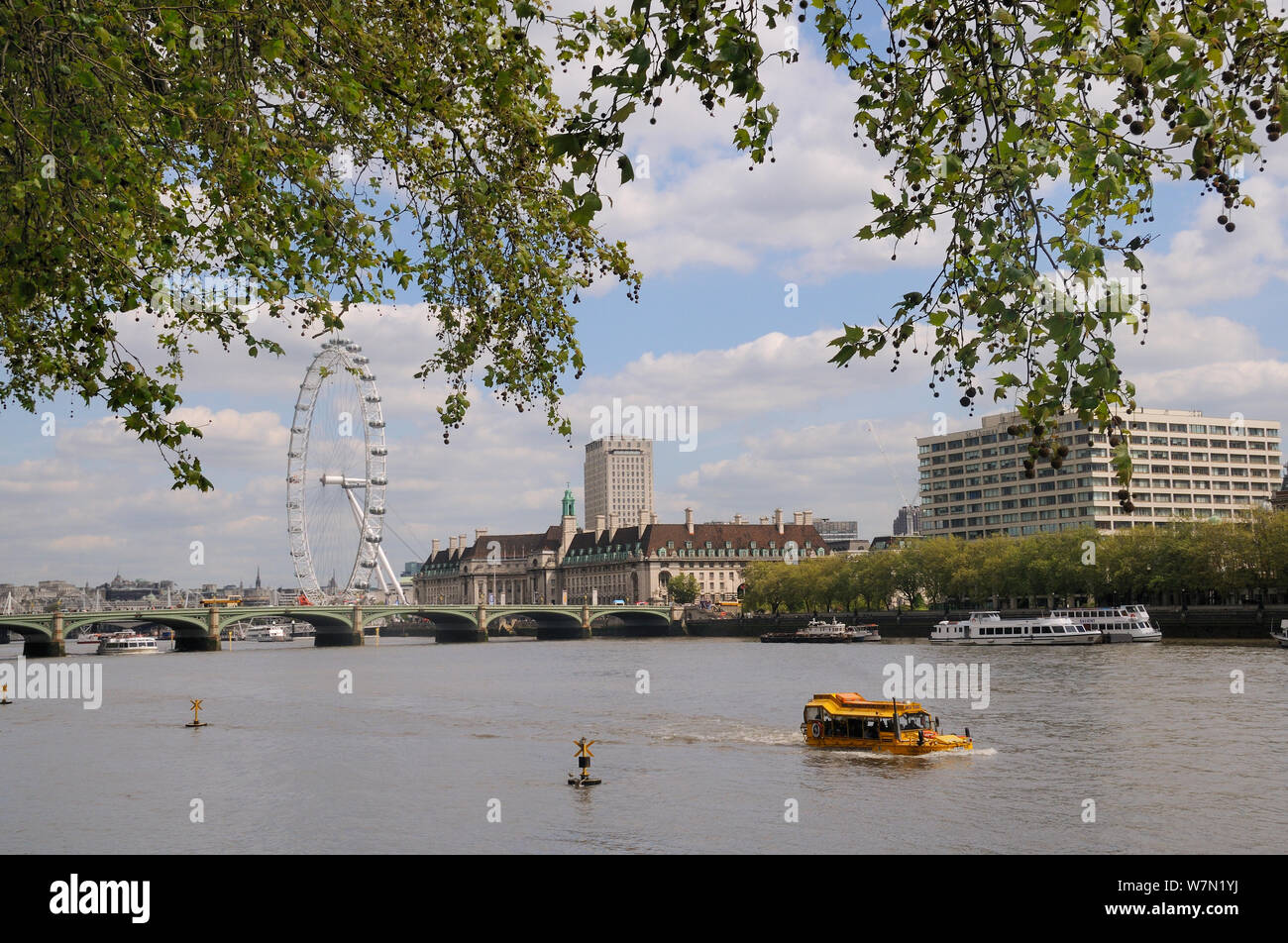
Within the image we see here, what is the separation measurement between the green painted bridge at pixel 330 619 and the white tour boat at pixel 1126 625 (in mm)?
72798

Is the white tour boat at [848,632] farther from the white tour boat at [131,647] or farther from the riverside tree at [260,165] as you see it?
the riverside tree at [260,165]

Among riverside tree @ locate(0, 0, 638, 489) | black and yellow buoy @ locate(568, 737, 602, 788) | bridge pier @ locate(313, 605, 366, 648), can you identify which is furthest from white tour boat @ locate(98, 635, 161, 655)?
riverside tree @ locate(0, 0, 638, 489)

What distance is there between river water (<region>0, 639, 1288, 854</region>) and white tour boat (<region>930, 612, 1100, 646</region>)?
28.8m

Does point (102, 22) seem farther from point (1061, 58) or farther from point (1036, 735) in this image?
point (1036, 735)

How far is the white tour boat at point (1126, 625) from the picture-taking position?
95.7 meters

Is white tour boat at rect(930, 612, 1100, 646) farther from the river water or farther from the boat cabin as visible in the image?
the boat cabin

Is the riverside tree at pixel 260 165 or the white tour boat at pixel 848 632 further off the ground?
the riverside tree at pixel 260 165

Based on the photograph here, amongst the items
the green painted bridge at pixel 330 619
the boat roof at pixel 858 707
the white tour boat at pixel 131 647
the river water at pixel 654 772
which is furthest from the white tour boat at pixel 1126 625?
the white tour boat at pixel 131 647

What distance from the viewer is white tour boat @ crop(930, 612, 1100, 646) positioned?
99.9 meters

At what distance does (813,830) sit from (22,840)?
18232 millimetres

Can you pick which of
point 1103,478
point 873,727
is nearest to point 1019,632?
point 873,727

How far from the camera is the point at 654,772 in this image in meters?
37.0

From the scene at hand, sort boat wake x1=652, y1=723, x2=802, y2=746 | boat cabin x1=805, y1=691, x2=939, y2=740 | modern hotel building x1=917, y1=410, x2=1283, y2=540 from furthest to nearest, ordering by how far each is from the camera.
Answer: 1. modern hotel building x1=917, y1=410, x2=1283, y2=540
2. boat wake x1=652, y1=723, x2=802, y2=746
3. boat cabin x1=805, y1=691, x2=939, y2=740

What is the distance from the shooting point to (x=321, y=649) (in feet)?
472
